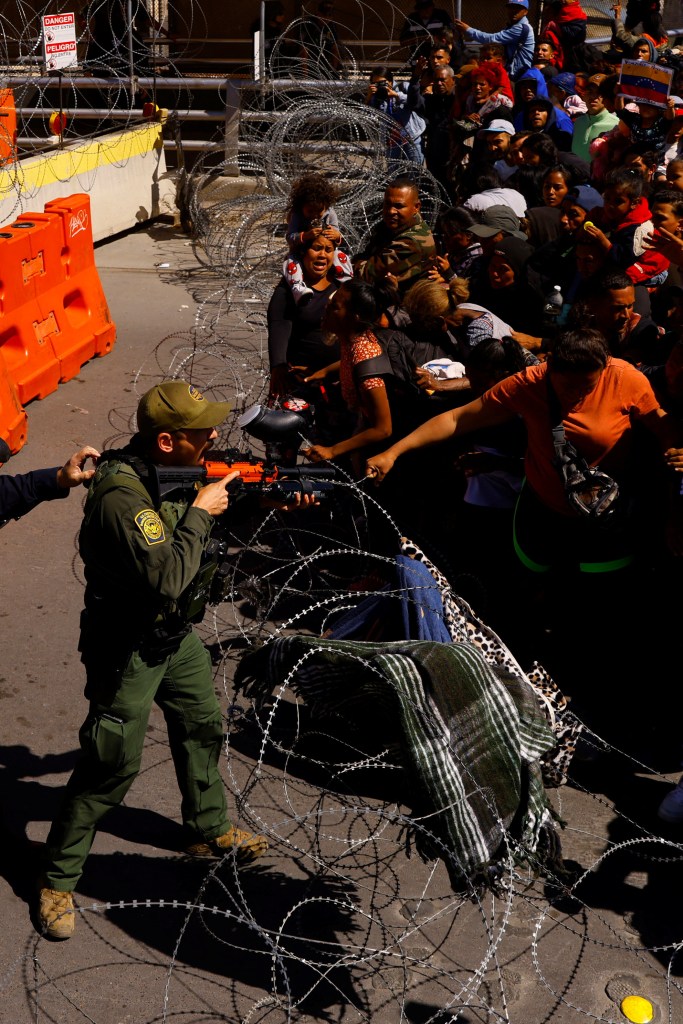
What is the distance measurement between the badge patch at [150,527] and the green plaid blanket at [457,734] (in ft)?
1.80

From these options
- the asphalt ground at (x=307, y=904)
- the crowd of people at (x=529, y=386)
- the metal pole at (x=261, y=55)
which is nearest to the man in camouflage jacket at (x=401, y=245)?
the crowd of people at (x=529, y=386)

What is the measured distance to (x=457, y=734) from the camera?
321cm

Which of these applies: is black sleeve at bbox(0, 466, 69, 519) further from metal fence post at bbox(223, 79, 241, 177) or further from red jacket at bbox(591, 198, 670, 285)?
metal fence post at bbox(223, 79, 241, 177)

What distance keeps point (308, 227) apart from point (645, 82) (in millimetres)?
3211

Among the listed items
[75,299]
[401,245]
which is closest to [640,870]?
[401,245]

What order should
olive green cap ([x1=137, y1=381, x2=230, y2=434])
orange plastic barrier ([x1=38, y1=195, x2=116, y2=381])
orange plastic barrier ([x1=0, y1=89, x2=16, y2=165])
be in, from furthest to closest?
1. orange plastic barrier ([x1=0, y1=89, x2=16, y2=165])
2. orange plastic barrier ([x1=38, y1=195, x2=116, y2=381])
3. olive green cap ([x1=137, y1=381, x2=230, y2=434])

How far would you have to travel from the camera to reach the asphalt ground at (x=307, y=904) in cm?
351

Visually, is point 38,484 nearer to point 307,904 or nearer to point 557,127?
point 307,904

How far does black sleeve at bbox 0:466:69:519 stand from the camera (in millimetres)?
3921

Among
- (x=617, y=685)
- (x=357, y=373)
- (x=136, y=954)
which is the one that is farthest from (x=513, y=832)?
(x=357, y=373)

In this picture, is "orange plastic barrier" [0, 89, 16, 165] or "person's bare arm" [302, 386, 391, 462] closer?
"person's bare arm" [302, 386, 391, 462]

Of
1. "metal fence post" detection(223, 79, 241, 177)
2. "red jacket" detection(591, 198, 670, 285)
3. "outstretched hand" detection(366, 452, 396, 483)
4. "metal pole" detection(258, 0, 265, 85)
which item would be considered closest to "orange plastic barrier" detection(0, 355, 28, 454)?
"outstretched hand" detection(366, 452, 396, 483)

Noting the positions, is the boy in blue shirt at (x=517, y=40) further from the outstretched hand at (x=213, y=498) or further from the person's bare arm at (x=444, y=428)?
the outstretched hand at (x=213, y=498)

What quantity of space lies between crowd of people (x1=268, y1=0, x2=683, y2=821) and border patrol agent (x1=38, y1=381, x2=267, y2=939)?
4.58 feet
